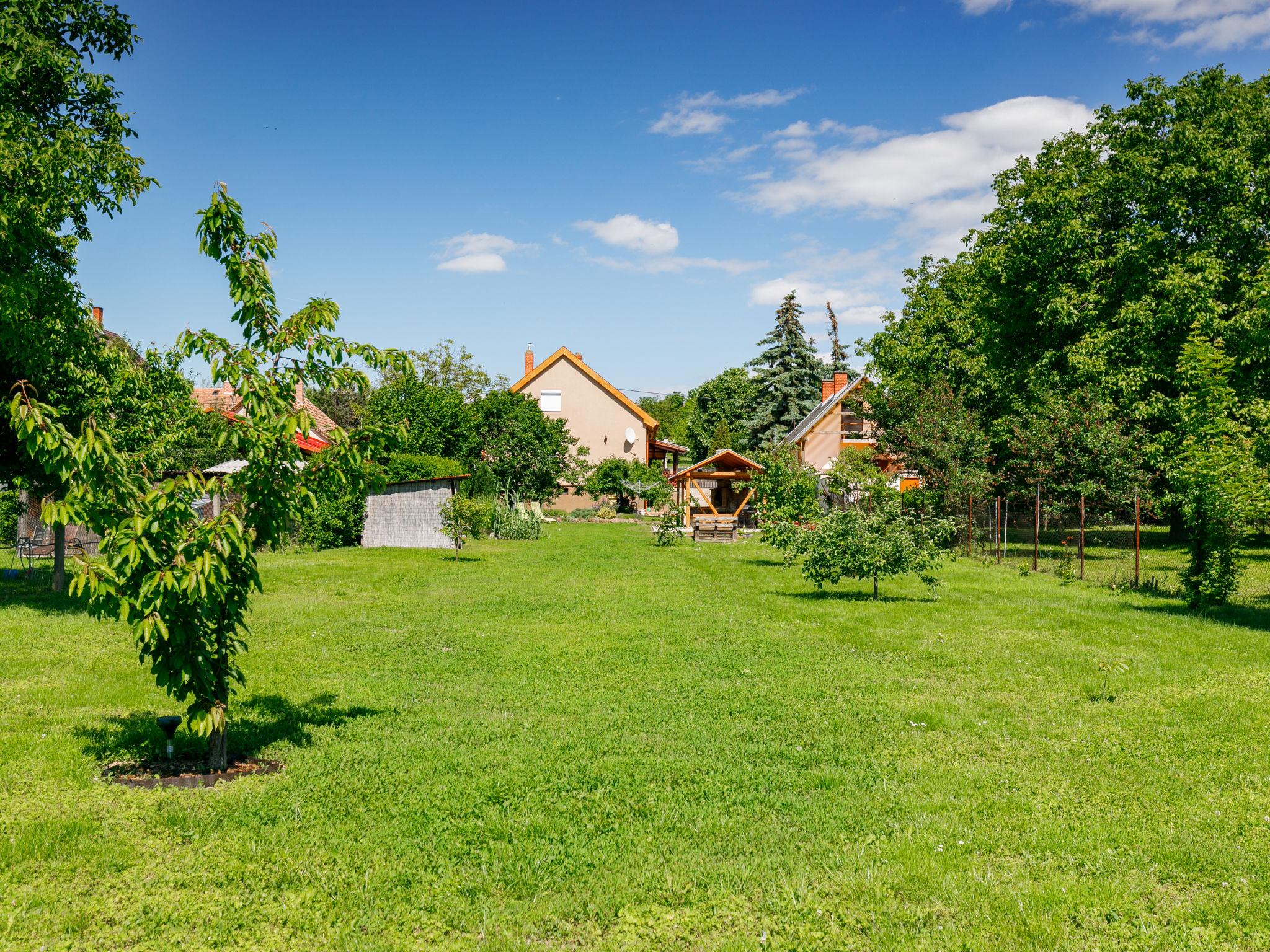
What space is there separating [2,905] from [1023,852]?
5786 millimetres

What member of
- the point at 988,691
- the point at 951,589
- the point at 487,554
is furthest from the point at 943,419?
the point at 988,691

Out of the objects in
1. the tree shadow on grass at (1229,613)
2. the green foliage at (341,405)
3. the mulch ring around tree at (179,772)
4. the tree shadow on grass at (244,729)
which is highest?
the green foliage at (341,405)

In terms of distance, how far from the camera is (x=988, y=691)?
8.95 metres

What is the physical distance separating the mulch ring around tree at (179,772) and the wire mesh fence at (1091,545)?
15166 mm

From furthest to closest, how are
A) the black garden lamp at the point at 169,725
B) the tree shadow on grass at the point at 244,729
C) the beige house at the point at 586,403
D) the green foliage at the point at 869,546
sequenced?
the beige house at the point at 586,403
the green foliage at the point at 869,546
the tree shadow on grass at the point at 244,729
the black garden lamp at the point at 169,725

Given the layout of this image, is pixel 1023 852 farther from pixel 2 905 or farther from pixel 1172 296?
pixel 1172 296

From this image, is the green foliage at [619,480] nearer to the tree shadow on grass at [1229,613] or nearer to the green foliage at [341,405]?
the green foliage at [341,405]

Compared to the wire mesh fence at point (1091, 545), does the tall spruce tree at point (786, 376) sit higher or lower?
higher

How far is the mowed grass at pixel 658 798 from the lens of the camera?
14.4 ft

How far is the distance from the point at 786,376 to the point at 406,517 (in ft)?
130

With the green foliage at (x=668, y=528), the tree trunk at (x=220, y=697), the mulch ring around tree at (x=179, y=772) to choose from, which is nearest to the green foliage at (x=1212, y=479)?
the mulch ring around tree at (x=179, y=772)

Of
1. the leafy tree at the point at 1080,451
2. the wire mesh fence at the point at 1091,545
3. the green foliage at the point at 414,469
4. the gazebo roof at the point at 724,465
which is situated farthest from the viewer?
the gazebo roof at the point at 724,465

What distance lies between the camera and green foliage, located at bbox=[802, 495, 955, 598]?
49.0 ft

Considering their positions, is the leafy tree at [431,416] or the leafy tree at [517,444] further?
the leafy tree at [517,444]
